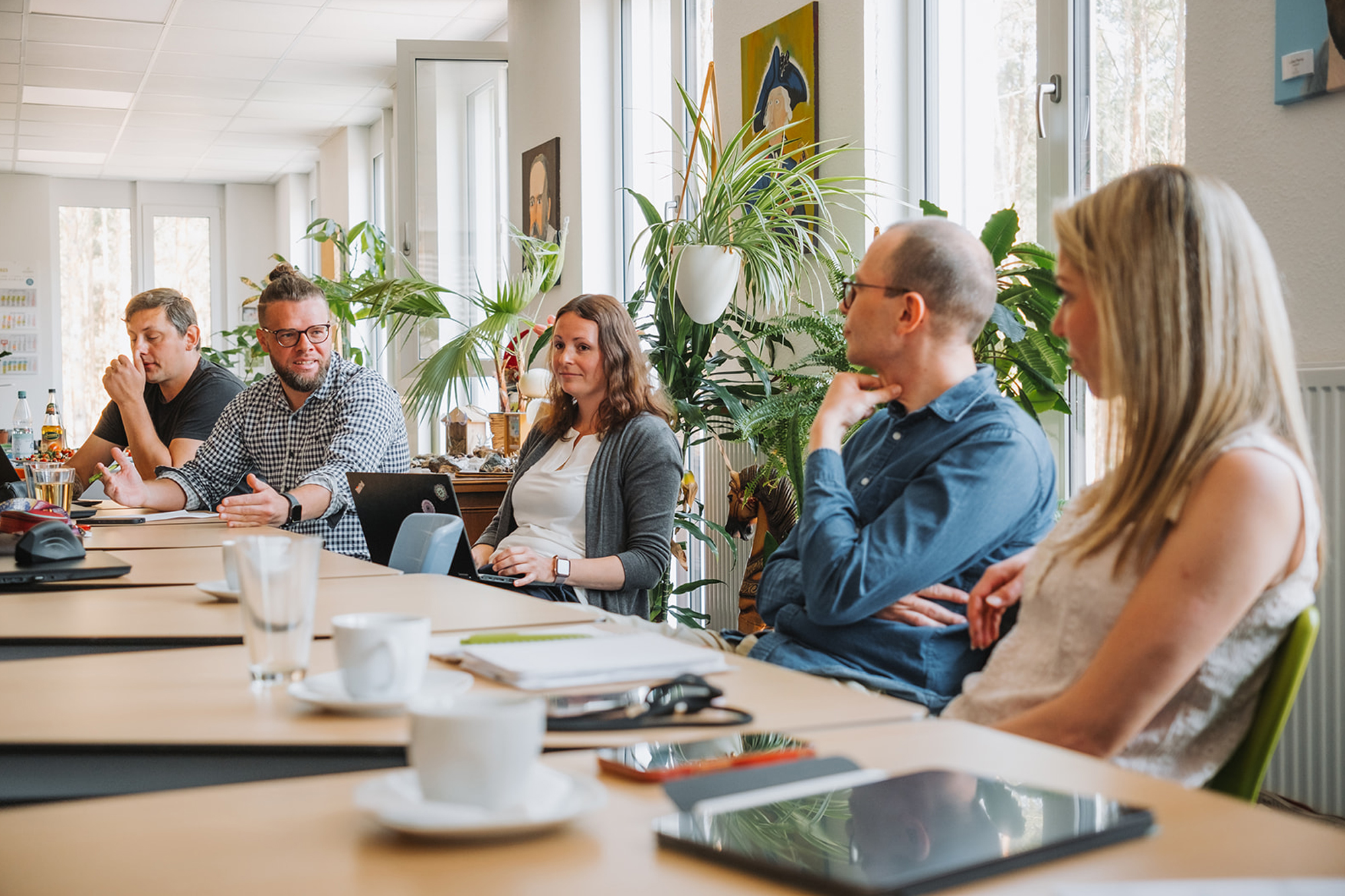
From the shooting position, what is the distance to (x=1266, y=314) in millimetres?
1088

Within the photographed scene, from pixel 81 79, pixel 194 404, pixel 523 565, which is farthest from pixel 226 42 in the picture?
pixel 523 565

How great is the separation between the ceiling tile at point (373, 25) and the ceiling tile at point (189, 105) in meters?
1.55

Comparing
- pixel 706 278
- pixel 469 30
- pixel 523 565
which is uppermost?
pixel 469 30

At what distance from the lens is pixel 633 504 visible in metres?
2.58

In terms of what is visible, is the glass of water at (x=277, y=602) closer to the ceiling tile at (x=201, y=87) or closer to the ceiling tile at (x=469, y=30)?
the ceiling tile at (x=469, y=30)

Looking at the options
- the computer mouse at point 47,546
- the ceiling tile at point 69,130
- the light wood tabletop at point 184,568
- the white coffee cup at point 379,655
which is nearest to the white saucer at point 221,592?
the light wood tabletop at point 184,568

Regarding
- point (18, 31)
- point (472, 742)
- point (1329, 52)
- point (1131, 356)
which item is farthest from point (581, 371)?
point (18, 31)

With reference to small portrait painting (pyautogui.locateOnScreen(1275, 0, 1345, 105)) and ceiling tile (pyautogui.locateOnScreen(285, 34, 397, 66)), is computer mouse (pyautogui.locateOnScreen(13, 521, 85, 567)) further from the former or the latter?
ceiling tile (pyautogui.locateOnScreen(285, 34, 397, 66))

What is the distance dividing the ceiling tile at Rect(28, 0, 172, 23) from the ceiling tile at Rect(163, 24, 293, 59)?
0.22 metres

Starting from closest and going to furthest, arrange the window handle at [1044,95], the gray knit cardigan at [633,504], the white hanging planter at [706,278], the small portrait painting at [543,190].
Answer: the gray knit cardigan at [633,504]
the window handle at [1044,95]
the white hanging planter at [706,278]
the small portrait painting at [543,190]

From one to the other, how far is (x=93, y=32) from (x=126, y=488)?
4041mm

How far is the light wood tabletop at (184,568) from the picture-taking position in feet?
5.84

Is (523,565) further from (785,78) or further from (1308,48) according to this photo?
(785,78)

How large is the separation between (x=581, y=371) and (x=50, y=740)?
1.84 m
